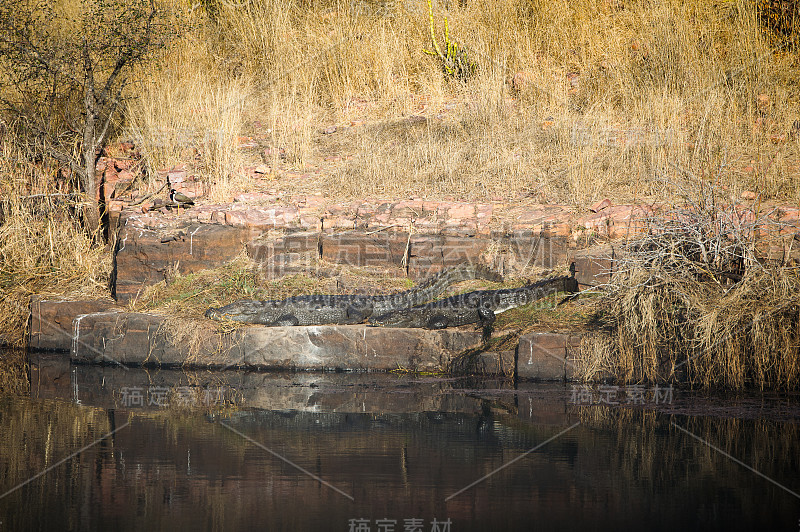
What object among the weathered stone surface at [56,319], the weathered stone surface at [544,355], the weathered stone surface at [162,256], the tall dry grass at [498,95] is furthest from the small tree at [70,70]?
the weathered stone surface at [544,355]

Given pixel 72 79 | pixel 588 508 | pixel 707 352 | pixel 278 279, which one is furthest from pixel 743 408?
pixel 72 79

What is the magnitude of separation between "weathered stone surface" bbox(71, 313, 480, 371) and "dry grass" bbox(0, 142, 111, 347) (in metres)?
2.23

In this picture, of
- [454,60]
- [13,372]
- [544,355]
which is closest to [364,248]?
[544,355]

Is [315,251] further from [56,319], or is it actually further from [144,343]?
[56,319]

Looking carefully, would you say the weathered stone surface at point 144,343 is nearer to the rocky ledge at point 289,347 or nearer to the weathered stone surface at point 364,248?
the rocky ledge at point 289,347

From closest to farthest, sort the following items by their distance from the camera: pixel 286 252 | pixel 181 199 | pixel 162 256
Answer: pixel 162 256 → pixel 286 252 → pixel 181 199

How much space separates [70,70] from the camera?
1174 centimetres

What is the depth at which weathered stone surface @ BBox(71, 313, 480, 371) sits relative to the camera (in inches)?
308

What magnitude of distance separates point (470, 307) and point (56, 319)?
5210mm

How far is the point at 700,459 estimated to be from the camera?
4.75 m

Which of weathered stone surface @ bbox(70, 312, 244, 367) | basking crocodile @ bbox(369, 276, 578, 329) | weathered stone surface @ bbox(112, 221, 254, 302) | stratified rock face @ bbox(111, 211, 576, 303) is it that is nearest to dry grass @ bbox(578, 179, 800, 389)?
basking crocodile @ bbox(369, 276, 578, 329)

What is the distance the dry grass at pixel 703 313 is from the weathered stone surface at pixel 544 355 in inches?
7.7

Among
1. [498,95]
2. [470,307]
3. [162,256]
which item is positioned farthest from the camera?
[498,95]

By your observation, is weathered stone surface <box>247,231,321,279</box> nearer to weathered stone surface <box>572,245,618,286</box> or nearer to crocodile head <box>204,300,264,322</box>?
crocodile head <box>204,300,264,322</box>
